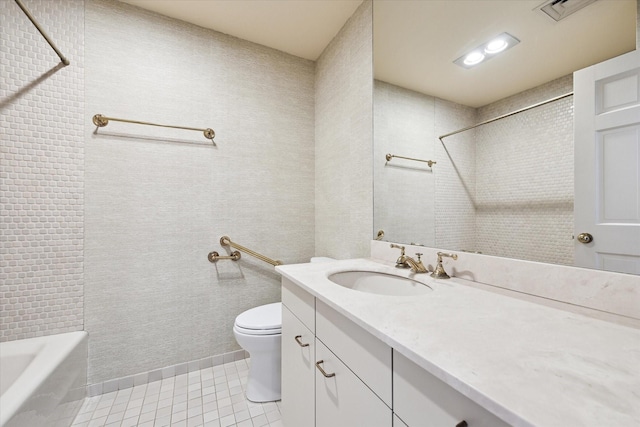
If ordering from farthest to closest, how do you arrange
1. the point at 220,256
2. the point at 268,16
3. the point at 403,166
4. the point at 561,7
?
the point at 220,256, the point at 268,16, the point at 403,166, the point at 561,7

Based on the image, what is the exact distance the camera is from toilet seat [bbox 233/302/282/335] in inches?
56.7

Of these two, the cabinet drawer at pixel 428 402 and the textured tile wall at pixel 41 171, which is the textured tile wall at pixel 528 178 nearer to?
the cabinet drawer at pixel 428 402

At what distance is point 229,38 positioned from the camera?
1.89 metres

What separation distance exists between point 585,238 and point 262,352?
1.49 metres

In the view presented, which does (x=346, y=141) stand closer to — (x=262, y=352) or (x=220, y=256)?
(x=220, y=256)

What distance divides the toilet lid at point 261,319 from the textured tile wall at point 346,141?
58 cm

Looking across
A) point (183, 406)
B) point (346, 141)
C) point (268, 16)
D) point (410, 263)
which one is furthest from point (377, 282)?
point (268, 16)

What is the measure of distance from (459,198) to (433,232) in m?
0.20

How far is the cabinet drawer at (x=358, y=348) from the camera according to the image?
0.61 metres

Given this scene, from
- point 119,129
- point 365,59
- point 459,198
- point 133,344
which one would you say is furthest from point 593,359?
point 119,129

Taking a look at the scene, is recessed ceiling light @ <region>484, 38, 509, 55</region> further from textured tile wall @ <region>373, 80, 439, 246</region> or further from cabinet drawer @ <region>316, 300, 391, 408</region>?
cabinet drawer @ <region>316, 300, 391, 408</region>

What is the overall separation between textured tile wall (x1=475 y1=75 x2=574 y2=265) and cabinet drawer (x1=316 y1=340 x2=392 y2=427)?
640 mm

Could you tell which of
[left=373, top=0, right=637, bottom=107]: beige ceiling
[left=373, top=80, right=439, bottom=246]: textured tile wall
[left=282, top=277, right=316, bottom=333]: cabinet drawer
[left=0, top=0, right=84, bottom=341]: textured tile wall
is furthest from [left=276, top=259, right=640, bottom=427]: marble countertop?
[left=0, top=0, right=84, bottom=341]: textured tile wall

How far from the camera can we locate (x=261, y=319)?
1.53 metres
